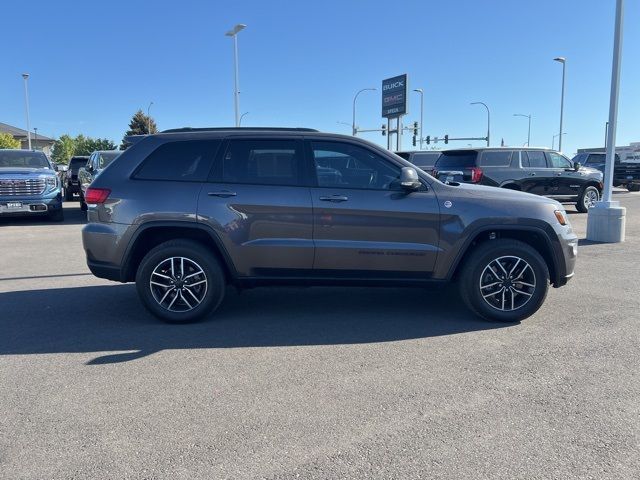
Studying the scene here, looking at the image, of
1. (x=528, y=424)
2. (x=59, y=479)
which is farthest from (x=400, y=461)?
(x=59, y=479)

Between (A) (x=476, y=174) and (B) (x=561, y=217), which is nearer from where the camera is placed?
(B) (x=561, y=217)

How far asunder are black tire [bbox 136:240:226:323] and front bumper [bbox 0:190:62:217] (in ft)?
32.6

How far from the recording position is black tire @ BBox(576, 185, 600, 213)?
16.0 metres

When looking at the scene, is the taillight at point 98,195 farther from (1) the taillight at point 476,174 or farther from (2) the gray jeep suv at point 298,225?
(1) the taillight at point 476,174

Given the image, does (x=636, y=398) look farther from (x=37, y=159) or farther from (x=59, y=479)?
(x=37, y=159)

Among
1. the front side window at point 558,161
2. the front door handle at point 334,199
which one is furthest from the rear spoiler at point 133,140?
the front side window at point 558,161

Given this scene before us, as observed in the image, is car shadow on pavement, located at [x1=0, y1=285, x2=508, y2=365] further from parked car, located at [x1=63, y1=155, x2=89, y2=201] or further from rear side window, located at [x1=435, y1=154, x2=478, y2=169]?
parked car, located at [x1=63, y1=155, x2=89, y2=201]

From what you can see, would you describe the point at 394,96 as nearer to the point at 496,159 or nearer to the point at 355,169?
the point at 496,159

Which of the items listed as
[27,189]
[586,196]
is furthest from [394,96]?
[27,189]

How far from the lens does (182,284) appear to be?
524 centimetres

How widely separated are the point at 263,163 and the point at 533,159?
37.8 ft

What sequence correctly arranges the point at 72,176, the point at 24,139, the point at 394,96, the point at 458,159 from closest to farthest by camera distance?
the point at 458,159 < the point at 72,176 < the point at 394,96 < the point at 24,139

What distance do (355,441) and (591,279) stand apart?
5.45m

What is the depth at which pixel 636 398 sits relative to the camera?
366 cm
